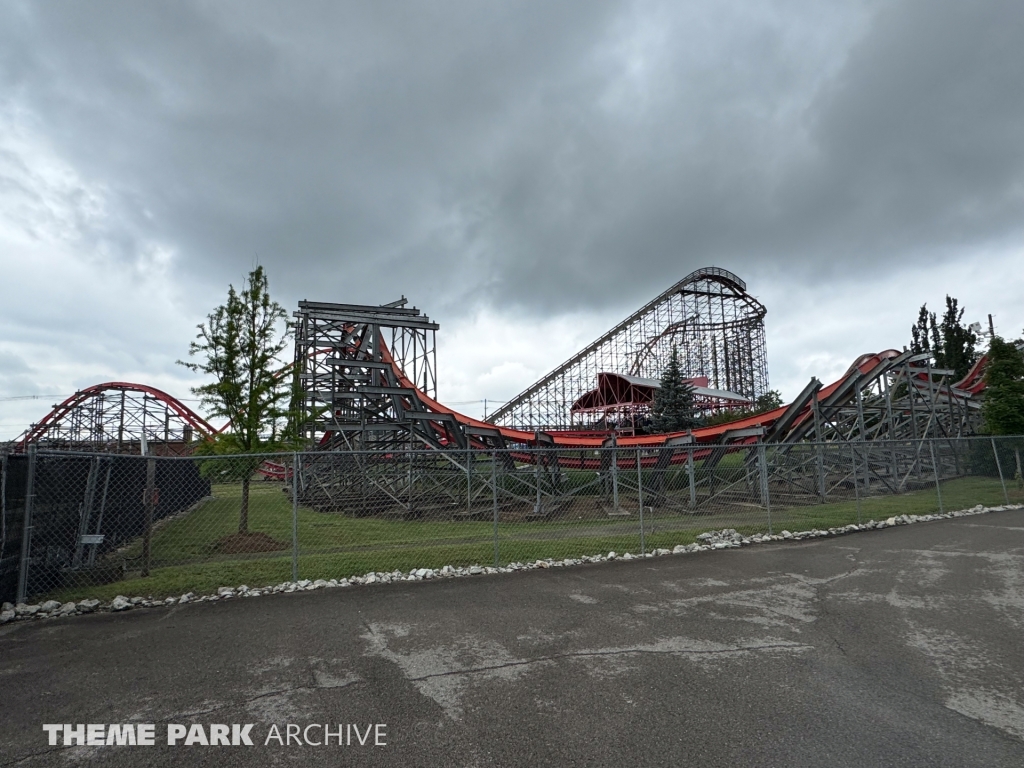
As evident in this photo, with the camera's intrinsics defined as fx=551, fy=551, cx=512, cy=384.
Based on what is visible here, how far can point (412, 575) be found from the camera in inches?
287

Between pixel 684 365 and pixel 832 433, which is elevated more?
pixel 684 365

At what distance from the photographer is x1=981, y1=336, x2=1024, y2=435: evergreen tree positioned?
1912 centimetres

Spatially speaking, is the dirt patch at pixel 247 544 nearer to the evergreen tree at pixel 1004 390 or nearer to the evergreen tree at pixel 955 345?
the evergreen tree at pixel 1004 390

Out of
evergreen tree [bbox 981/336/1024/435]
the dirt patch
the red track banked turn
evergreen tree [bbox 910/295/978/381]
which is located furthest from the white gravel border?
evergreen tree [bbox 910/295/978/381]

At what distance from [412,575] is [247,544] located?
3.72 metres

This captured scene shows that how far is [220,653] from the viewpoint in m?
→ 4.48

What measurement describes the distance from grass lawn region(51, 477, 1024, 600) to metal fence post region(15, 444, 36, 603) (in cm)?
42

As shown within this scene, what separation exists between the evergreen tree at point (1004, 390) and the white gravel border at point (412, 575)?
11.7m

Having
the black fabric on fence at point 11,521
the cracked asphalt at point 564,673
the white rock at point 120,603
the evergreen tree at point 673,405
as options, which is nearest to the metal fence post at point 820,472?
the cracked asphalt at point 564,673

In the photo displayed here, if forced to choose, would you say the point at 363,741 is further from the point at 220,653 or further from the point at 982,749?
the point at 982,749

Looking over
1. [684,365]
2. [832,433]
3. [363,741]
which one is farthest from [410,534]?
[684,365]

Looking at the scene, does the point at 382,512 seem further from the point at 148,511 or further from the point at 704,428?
the point at 704,428

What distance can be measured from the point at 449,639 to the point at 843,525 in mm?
9362

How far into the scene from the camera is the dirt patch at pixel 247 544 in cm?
884
